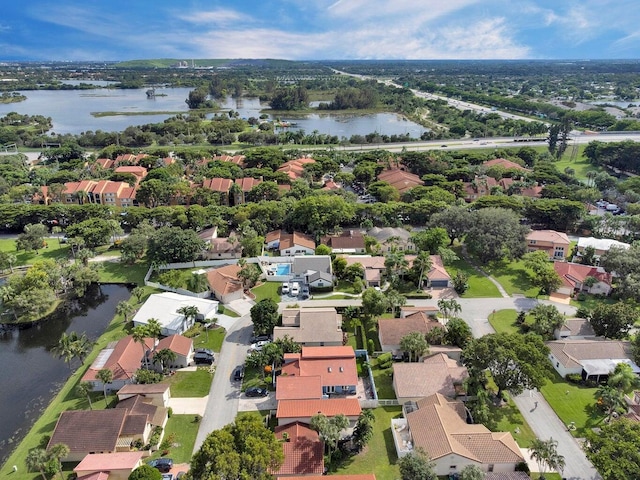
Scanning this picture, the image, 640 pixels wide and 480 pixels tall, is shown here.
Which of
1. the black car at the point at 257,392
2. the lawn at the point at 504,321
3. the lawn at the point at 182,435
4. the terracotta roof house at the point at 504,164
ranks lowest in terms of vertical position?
the lawn at the point at 504,321

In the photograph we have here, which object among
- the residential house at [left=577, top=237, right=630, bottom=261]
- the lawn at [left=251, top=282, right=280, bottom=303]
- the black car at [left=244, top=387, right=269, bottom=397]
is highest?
the residential house at [left=577, top=237, right=630, bottom=261]

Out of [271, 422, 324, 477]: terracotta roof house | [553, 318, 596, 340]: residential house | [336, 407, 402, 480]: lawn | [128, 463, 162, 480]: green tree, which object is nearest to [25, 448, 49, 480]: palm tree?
[128, 463, 162, 480]: green tree

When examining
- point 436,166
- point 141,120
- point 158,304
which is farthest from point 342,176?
point 141,120

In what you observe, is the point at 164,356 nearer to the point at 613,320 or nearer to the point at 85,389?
the point at 85,389

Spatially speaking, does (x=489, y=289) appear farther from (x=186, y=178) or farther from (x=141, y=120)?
(x=141, y=120)

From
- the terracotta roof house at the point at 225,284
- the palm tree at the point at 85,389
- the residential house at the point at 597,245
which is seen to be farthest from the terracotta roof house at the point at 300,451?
the residential house at the point at 597,245

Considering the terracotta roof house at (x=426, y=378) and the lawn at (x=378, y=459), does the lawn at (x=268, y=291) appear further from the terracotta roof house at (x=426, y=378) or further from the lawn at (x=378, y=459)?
the lawn at (x=378, y=459)

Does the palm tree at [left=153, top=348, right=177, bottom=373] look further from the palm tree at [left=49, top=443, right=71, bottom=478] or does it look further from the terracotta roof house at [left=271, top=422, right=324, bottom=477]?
the terracotta roof house at [left=271, top=422, right=324, bottom=477]
